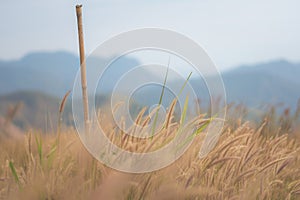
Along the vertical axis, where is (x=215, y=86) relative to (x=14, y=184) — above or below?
above

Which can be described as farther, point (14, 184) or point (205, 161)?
point (205, 161)

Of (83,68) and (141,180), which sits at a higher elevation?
(83,68)

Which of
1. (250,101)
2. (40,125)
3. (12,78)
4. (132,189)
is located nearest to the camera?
(132,189)

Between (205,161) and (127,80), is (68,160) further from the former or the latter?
(205,161)

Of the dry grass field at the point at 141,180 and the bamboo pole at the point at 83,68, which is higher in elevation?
the bamboo pole at the point at 83,68

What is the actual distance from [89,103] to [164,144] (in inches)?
19.0

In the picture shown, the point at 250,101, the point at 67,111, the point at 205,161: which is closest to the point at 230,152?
the point at 205,161

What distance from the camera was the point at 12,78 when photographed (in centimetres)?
17738

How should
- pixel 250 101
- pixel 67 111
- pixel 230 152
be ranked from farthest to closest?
pixel 250 101
pixel 67 111
pixel 230 152

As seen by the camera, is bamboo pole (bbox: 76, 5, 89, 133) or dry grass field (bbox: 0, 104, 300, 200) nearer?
dry grass field (bbox: 0, 104, 300, 200)

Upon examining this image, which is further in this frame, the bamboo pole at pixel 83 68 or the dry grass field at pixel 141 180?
the bamboo pole at pixel 83 68

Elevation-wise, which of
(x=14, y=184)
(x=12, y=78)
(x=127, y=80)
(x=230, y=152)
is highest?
(x=127, y=80)

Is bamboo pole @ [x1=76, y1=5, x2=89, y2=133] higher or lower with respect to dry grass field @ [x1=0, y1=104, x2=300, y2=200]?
higher

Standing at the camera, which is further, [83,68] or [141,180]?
[83,68]
